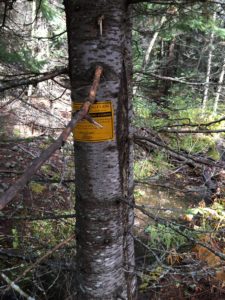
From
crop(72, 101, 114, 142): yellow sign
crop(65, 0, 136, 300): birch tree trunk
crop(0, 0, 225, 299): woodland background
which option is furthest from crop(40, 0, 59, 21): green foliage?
crop(72, 101, 114, 142): yellow sign

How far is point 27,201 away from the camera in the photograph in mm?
5344

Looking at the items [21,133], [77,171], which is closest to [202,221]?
[77,171]

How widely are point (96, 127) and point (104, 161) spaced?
0.20 metres

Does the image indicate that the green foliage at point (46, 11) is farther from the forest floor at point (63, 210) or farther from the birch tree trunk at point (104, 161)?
the birch tree trunk at point (104, 161)

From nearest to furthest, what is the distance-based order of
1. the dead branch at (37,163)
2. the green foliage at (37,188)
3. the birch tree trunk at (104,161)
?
the dead branch at (37,163)
the birch tree trunk at (104,161)
the green foliage at (37,188)

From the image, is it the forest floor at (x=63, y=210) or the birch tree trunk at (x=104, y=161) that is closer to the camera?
the birch tree trunk at (x=104, y=161)

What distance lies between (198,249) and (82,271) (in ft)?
11.1

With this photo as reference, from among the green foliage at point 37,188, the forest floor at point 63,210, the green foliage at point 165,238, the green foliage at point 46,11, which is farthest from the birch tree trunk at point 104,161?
the green foliage at point 37,188

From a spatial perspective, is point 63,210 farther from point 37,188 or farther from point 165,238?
Answer: point 165,238

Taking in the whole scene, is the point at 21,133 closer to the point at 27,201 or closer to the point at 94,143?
the point at 27,201

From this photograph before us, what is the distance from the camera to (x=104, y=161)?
1.74m

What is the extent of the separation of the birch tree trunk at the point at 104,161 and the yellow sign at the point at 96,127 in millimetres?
31

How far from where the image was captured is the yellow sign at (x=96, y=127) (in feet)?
5.29

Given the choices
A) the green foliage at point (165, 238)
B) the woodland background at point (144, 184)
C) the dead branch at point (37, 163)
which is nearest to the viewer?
the dead branch at point (37, 163)
